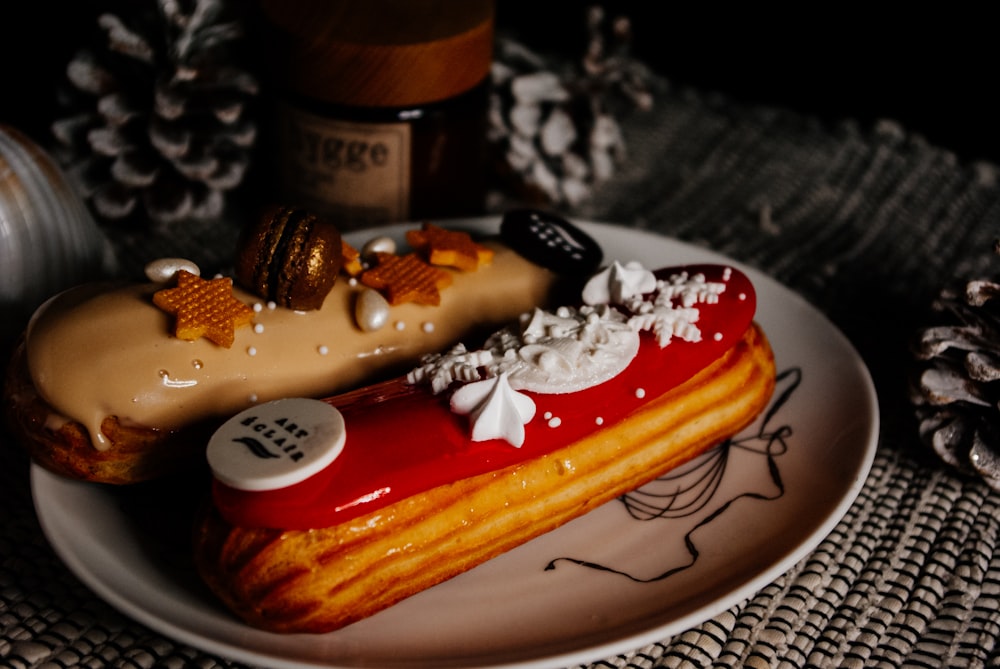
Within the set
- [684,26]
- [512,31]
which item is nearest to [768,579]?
[512,31]

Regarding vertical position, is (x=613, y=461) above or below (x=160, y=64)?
below

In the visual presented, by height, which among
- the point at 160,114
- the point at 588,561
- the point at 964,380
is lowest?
the point at 588,561

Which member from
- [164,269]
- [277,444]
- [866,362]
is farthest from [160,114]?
[866,362]

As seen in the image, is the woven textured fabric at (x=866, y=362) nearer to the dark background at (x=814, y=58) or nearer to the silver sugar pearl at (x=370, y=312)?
the dark background at (x=814, y=58)

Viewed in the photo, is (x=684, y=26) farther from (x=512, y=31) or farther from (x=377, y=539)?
(x=377, y=539)

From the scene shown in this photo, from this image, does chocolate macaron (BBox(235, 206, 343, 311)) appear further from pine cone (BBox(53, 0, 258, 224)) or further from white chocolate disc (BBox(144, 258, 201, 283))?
pine cone (BBox(53, 0, 258, 224))

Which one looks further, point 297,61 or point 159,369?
point 297,61

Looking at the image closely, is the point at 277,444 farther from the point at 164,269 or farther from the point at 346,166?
the point at 346,166
